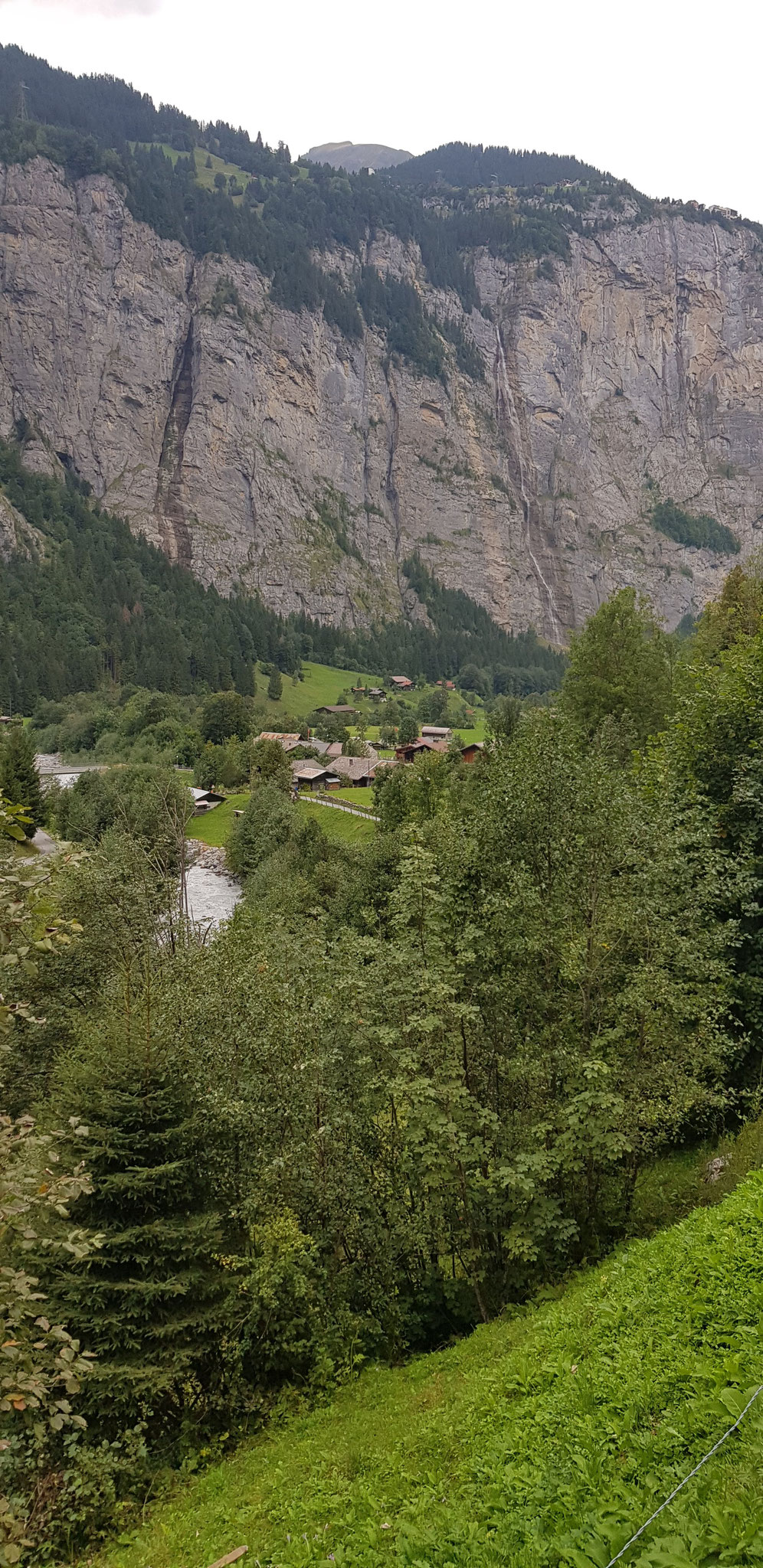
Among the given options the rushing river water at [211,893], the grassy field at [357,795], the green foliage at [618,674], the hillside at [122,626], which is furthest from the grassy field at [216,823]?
the hillside at [122,626]

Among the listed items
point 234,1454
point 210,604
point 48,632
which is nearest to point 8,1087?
point 234,1454

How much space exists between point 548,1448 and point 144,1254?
6.71m

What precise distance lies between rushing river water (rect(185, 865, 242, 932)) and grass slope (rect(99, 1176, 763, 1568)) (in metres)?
40.0

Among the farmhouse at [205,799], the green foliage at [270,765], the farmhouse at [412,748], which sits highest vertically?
the green foliage at [270,765]

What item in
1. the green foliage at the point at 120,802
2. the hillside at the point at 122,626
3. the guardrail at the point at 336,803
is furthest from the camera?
the hillside at the point at 122,626

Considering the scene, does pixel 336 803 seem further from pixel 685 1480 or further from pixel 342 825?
pixel 685 1480

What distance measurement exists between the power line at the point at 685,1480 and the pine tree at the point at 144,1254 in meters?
7.55

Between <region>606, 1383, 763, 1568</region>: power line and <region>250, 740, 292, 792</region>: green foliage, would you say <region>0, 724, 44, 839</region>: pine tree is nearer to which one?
<region>250, 740, 292, 792</region>: green foliage

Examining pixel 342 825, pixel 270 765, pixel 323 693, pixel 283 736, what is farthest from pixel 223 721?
pixel 323 693

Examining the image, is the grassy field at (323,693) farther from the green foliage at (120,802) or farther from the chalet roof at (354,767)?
the green foliage at (120,802)

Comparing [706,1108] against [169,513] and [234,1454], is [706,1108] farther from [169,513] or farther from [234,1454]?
[169,513]

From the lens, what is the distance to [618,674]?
39.3m

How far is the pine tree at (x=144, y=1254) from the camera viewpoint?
11.0 m

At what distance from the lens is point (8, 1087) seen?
2081 cm
